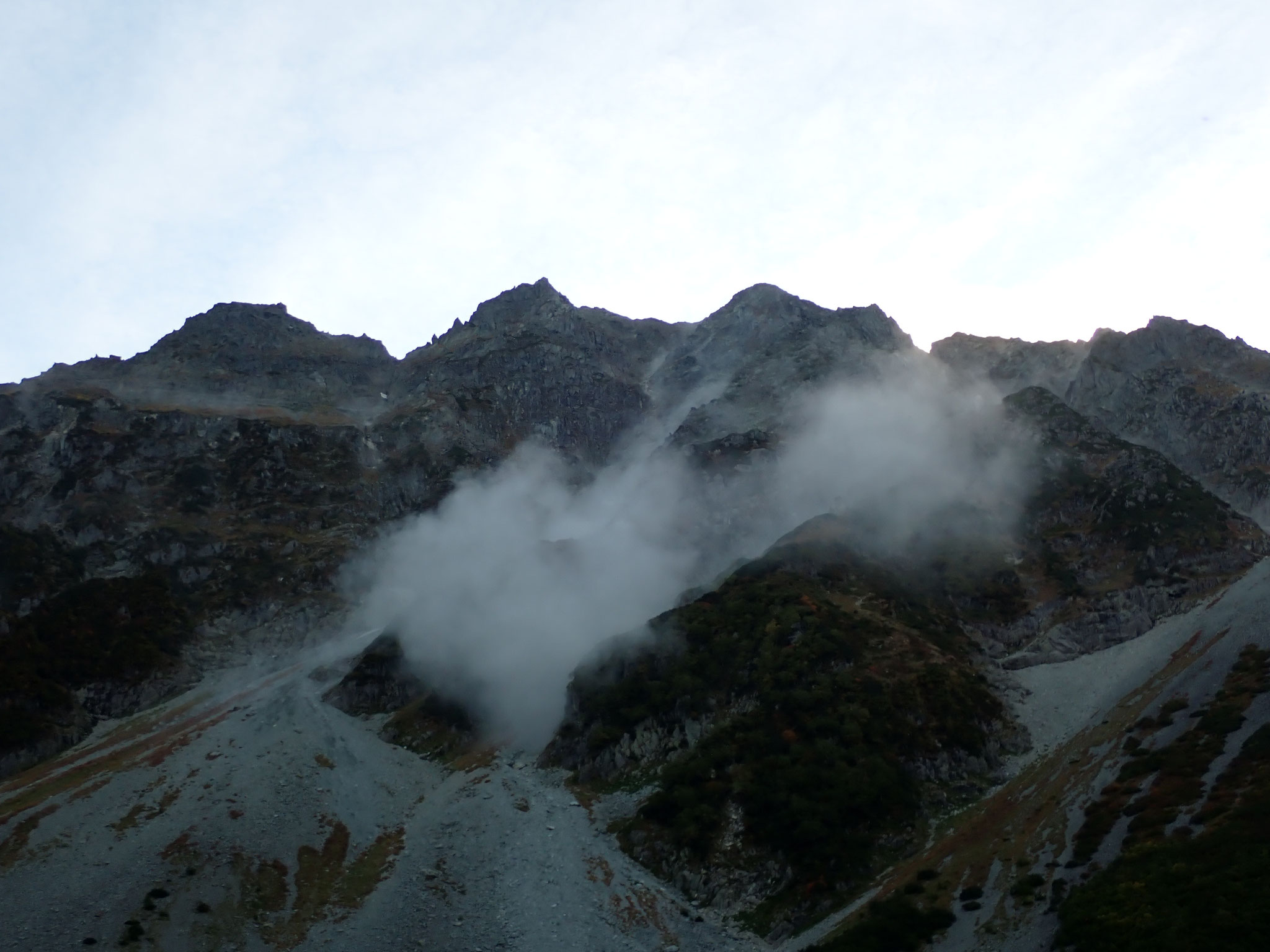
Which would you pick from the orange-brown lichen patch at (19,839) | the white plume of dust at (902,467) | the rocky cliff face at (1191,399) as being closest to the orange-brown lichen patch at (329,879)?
the orange-brown lichen patch at (19,839)

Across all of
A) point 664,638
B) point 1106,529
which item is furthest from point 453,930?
point 1106,529

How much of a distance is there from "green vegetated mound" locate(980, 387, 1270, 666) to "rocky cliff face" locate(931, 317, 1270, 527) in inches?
584

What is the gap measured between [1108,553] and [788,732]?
59.0 m

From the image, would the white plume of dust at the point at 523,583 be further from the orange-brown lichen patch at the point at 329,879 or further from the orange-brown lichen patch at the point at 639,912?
the orange-brown lichen patch at the point at 639,912

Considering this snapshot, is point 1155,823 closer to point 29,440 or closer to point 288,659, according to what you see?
point 288,659

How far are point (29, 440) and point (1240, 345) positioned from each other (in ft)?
755

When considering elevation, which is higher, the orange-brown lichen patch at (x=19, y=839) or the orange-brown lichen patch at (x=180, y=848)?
the orange-brown lichen patch at (x=19, y=839)

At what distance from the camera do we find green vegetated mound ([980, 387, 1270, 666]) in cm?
10056

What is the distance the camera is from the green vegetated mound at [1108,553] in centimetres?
10056

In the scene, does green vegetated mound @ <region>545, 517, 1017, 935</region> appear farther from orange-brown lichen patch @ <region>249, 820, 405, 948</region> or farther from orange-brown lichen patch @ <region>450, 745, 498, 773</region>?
orange-brown lichen patch @ <region>249, 820, 405, 948</region>

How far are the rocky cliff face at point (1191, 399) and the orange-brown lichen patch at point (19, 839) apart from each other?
14802cm

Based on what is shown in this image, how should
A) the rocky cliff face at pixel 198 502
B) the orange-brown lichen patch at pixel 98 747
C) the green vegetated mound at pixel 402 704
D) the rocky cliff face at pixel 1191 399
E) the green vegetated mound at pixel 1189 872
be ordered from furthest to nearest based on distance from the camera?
the rocky cliff face at pixel 1191 399
the rocky cliff face at pixel 198 502
the green vegetated mound at pixel 402 704
the orange-brown lichen patch at pixel 98 747
the green vegetated mound at pixel 1189 872

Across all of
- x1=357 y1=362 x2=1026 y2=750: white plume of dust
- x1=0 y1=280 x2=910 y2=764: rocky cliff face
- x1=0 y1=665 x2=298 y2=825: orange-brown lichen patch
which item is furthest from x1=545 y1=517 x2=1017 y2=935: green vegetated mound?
x1=0 y1=280 x2=910 y2=764: rocky cliff face

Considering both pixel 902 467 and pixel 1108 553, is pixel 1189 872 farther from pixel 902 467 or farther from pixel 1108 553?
pixel 902 467
